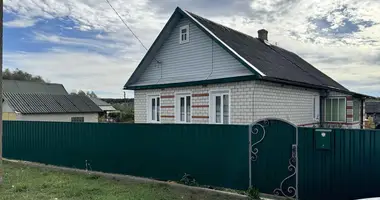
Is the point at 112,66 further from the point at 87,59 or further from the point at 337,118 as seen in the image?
the point at 337,118

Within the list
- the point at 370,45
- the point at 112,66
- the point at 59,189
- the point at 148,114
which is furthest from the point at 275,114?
the point at 112,66

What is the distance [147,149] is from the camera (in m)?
7.25

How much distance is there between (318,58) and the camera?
68.6ft

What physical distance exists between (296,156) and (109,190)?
148 inches

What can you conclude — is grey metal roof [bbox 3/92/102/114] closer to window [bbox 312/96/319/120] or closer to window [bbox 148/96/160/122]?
window [bbox 148/96/160/122]

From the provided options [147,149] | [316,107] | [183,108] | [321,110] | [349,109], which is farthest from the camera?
[321,110]

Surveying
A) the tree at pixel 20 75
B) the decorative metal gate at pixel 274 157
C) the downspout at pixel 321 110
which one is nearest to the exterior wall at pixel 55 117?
the downspout at pixel 321 110

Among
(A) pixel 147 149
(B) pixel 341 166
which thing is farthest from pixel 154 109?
(B) pixel 341 166

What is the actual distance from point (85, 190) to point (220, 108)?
6.68 m

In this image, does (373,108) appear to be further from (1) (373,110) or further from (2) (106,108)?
(2) (106,108)

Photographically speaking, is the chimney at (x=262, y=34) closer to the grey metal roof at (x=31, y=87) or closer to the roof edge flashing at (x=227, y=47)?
the roof edge flashing at (x=227, y=47)

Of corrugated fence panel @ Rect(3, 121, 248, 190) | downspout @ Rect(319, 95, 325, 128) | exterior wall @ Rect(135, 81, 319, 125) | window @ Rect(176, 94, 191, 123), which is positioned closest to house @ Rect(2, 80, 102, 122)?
exterior wall @ Rect(135, 81, 319, 125)

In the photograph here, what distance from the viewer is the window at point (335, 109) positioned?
1410cm

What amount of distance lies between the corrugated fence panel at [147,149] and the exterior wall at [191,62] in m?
4.83
